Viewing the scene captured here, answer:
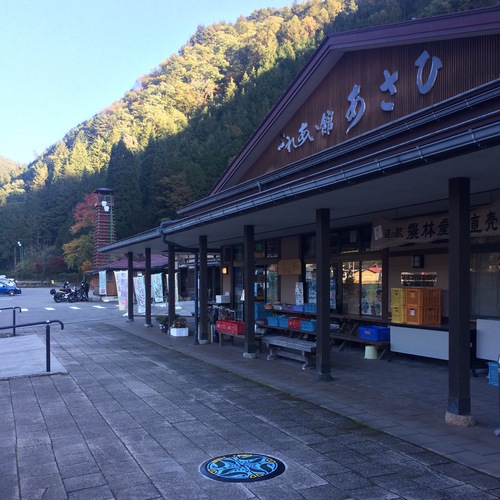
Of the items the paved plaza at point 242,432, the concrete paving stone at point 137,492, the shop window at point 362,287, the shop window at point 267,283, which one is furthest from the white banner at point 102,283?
the concrete paving stone at point 137,492

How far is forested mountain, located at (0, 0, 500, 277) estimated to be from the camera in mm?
52562

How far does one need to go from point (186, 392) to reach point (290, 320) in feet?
16.3

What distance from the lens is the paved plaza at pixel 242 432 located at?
447 centimetres

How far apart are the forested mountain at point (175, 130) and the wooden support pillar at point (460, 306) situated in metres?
29.5

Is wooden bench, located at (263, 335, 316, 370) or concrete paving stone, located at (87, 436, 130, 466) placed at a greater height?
wooden bench, located at (263, 335, 316, 370)

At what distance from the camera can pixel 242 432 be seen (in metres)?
6.05

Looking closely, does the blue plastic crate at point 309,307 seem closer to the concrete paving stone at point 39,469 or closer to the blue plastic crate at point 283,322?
the blue plastic crate at point 283,322

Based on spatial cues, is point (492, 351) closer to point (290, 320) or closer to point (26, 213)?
point (290, 320)

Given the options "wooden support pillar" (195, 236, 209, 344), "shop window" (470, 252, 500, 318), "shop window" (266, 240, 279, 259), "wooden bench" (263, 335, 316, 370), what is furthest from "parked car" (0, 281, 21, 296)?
"shop window" (470, 252, 500, 318)

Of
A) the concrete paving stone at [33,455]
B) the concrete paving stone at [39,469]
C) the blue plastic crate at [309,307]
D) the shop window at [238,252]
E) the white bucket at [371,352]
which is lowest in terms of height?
the concrete paving stone at [33,455]

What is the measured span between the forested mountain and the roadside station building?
936 inches

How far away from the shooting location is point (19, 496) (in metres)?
4.31

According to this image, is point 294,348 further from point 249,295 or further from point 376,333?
point 376,333

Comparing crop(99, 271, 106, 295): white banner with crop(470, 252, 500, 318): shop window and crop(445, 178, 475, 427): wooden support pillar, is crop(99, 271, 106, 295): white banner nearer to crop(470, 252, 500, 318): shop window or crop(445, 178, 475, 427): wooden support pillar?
crop(470, 252, 500, 318): shop window
